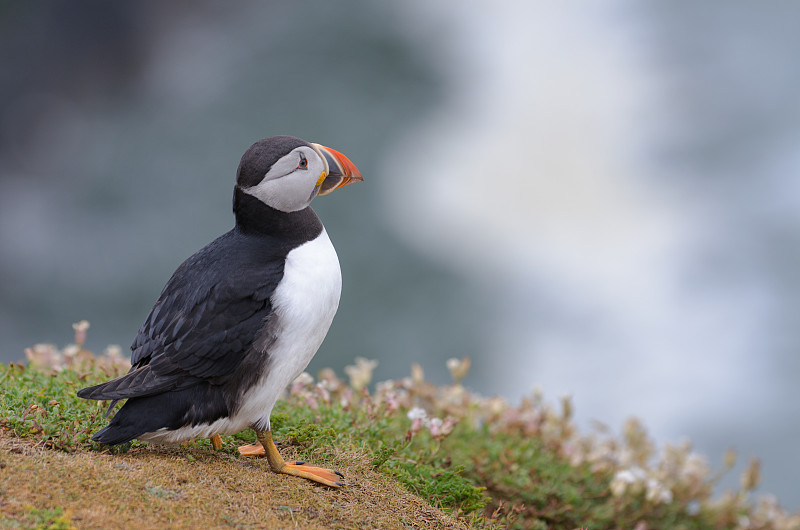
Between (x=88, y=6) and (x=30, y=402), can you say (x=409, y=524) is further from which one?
(x=88, y=6)

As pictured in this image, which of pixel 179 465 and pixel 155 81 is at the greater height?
pixel 155 81

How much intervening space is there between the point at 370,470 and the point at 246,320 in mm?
1207

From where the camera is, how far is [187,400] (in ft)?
10.4

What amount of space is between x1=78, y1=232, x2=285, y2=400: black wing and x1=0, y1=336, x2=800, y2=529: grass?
0.39m

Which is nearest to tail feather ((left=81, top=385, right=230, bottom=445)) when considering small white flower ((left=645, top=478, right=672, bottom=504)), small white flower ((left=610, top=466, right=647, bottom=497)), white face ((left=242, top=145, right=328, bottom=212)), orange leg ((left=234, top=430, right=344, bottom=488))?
orange leg ((left=234, top=430, right=344, bottom=488))

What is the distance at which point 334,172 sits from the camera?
3479 millimetres

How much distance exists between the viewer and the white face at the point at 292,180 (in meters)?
3.37

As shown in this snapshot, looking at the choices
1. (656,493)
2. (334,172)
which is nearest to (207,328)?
(334,172)

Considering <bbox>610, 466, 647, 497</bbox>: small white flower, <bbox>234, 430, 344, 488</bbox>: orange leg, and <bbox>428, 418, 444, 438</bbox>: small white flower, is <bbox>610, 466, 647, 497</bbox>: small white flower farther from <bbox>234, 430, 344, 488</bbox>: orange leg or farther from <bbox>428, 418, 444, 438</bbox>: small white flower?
<bbox>234, 430, 344, 488</bbox>: orange leg

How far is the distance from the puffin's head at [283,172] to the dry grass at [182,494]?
50.4 inches

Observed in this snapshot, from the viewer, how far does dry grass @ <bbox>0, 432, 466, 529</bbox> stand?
2.78 m

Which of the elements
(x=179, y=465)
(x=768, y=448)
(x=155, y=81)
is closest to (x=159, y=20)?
(x=155, y=81)

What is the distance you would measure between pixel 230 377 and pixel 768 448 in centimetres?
884

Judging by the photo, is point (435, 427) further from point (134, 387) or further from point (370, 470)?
point (134, 387)
